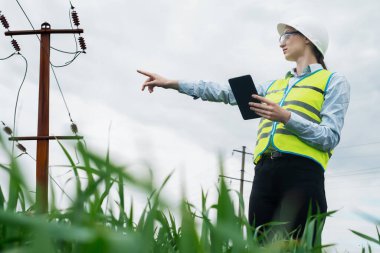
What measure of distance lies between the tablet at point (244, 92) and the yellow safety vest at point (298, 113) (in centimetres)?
13

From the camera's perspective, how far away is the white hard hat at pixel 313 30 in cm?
359

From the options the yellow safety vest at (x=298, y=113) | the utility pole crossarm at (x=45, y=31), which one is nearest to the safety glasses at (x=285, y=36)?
the yellow safety vest at (x=298, y=113)

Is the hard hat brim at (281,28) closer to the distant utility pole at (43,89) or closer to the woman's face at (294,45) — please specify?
the woman's face at (294,45)

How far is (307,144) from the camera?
10.7 ft

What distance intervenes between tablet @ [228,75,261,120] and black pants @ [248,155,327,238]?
31cm

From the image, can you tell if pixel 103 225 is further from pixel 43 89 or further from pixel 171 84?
pixel 43 89

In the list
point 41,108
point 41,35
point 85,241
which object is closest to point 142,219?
point 85,241

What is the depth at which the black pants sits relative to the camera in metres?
3.20

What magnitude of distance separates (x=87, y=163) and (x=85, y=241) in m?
0.36

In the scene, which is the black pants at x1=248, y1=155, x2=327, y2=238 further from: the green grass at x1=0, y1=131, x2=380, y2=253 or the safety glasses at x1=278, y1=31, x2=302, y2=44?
the green grass at x1=0, y1=131, x2=380, y2=253

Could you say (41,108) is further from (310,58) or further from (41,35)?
(310,58)

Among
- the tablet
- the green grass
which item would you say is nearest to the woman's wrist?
the tablet

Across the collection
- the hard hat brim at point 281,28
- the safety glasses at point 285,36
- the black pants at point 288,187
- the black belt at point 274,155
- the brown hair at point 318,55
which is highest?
the hard hat brim at point 281,28

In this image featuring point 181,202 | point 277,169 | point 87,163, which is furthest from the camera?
point 277,169
